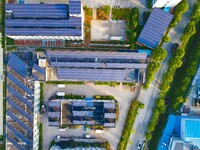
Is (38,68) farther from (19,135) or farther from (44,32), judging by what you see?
(19,135)

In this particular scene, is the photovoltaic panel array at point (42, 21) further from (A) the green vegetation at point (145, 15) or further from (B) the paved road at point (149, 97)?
(B) the paved road at point (149, 97)

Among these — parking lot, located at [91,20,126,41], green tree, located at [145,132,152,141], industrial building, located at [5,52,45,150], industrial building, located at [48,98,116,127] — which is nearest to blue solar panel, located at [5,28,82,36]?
industrial building, located at [5,52,45,150]

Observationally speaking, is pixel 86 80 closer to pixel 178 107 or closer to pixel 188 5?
pixel 178 107

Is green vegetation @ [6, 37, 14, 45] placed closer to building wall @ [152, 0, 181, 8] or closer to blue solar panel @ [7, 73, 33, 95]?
blue solar panel @ [7, 73, 33, 95]

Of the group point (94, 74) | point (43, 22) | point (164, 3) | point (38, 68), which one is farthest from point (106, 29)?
point (38, 68)

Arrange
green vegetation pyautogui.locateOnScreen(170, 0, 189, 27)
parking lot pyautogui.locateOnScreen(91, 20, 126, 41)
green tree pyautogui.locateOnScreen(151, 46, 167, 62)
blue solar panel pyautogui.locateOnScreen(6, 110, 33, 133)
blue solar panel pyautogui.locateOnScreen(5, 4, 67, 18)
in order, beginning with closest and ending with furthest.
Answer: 1. blue solar panel pyautogui.locateOnScreen(5, 4, 67, 18)
2. green vegetation pyautogui.locateOnScreen(170, 0, 189, 27)
3. green tree pyautogui.locateOnScreen(151, 46, 167, 62)
4. blue solar panel pyautogui.locateOnScreen(6, 110, 33, 133)
5. parking lot pyautogui.locateOnScreen(91, 20, 126, 41)

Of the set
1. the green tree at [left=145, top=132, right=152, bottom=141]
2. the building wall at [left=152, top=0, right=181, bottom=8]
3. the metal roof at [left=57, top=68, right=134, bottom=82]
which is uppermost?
the building wall at [left=152, top=0, right=181, bottom=8]
